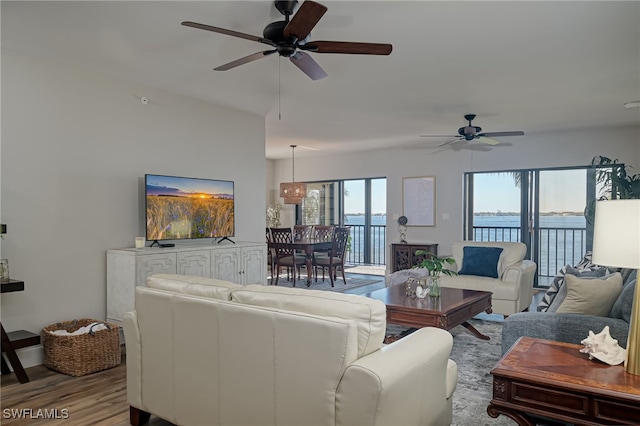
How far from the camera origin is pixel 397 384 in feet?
5.53

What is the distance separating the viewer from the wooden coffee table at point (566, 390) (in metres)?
1.65

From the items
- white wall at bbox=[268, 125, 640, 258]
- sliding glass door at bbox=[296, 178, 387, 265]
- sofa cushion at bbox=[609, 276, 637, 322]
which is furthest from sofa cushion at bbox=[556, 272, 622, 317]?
sliding glass door at bbox=[296, 178, 387, 265]

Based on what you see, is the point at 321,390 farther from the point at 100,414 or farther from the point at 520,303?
the point at 520,303

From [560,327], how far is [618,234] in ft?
4.16

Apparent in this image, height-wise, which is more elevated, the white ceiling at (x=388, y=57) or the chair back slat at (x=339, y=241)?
the white ceiling at (x=388, y=57)

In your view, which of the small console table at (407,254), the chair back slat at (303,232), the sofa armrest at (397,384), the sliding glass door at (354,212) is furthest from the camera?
the sliding glass door at (354,212)

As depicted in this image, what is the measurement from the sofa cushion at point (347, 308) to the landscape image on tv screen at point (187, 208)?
2.75 metres

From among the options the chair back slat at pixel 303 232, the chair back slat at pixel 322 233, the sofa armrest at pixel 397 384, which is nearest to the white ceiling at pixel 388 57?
the sofa armrest at pixel 397 384

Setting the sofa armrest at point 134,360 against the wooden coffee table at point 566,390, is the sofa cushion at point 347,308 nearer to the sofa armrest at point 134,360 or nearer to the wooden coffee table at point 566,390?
the wooden coffee table at point 566,390

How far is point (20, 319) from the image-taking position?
11.7 feet

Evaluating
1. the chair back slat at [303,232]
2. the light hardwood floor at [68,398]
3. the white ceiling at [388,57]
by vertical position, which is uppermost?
the white ceiling at [388,57]

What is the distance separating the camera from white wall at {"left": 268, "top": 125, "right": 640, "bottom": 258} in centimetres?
665

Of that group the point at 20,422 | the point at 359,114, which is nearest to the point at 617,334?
the point at 20,422

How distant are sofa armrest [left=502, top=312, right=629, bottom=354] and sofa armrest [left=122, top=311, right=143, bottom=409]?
2383 millimetres
